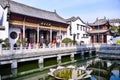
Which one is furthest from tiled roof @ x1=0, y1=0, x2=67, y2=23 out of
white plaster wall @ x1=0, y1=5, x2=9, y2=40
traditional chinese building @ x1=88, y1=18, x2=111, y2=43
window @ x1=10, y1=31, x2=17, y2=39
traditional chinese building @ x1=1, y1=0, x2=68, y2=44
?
traditional chinese building @ x1=88, y1=18, x2=111, y2=43

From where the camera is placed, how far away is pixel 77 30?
122 feet

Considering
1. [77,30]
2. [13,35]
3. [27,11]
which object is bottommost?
[13,35]

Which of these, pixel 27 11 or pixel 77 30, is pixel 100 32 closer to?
pixel 77 30

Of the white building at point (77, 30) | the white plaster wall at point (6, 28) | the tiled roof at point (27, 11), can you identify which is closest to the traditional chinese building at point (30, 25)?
the tiled roof at point (27, 11)

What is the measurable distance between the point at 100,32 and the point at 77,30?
18.2 ft

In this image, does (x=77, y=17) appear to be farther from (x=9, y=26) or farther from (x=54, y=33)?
(x=9, y=26)

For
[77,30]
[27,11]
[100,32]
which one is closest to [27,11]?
[27,11]

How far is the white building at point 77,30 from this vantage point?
117 feet

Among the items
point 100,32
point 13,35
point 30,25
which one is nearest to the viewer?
point 13,35

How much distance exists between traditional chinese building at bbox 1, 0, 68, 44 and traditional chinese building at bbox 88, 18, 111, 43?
1069 centimetres

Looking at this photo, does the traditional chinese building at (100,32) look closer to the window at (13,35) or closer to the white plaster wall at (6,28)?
the window at (13,35)

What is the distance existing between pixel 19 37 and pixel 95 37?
22.5 meters

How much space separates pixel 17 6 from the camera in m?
24.3

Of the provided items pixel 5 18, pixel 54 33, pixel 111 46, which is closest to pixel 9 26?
pixel 5 18
